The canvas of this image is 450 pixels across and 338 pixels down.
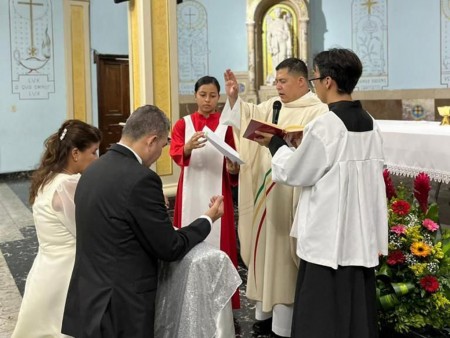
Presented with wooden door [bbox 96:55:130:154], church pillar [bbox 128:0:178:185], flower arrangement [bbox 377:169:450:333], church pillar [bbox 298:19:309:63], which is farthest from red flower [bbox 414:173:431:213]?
wooden door [bbox 96:55:130:154]

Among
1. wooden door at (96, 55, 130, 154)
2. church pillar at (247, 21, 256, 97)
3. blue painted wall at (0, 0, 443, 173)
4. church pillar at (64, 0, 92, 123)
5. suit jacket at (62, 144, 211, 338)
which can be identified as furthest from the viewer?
wooden door at (96, 55, 130, 154)

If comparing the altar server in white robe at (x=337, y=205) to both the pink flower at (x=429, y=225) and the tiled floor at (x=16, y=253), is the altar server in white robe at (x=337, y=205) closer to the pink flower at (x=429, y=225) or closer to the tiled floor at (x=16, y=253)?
the pink flower at (x=429, y=225)

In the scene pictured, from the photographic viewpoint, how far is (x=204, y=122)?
11.7 feet

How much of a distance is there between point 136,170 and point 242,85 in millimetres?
9449

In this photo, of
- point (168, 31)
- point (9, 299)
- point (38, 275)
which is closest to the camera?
point (38, 275)

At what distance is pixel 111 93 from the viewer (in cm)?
1142

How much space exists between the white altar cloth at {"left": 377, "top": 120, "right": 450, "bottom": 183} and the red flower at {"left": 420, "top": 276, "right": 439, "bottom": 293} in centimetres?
190

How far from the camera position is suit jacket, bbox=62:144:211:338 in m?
1.88

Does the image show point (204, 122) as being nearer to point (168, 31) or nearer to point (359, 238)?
point (359, 238)

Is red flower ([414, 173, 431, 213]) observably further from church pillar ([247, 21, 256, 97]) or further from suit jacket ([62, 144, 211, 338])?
church pillar ([247, 21, 256, 97])

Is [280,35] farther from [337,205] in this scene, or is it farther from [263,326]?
[337,205]

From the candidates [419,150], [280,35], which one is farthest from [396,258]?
[280,35]

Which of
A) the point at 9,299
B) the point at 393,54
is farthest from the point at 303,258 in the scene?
the point at 393,54

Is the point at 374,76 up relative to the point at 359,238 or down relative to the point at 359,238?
up
